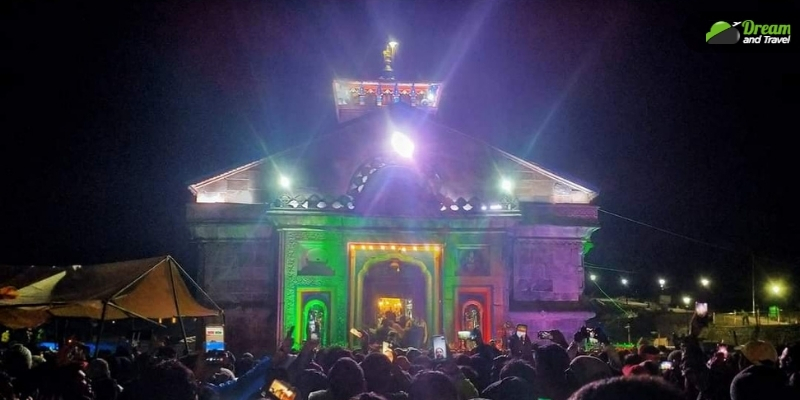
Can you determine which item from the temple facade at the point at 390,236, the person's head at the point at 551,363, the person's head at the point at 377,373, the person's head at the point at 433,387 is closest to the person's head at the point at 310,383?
the person's head at the point at 377,373

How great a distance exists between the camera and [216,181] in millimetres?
28219

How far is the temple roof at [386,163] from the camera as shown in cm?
2838

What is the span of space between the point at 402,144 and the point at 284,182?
229 inches

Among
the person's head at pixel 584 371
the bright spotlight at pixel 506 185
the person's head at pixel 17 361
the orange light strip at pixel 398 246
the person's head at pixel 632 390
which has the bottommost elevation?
the person's head at pixel 17 361

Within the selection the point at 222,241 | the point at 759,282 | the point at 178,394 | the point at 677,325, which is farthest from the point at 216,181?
the point at 759,282

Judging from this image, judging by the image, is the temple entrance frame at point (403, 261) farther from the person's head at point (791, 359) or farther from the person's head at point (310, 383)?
the person's head at point (791, 359)

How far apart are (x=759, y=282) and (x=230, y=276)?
4413cm

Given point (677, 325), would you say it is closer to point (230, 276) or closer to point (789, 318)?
point (789, 318)

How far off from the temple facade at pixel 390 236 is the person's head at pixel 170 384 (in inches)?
775

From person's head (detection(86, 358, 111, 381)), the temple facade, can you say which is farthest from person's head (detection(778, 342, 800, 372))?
the temple facade

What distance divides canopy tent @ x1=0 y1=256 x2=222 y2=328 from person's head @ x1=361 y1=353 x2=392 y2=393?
4.70 m

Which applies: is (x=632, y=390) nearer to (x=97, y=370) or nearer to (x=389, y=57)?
(x=97, y=370)

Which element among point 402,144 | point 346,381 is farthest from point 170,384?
point 402,144

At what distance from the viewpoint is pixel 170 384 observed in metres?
6.07
